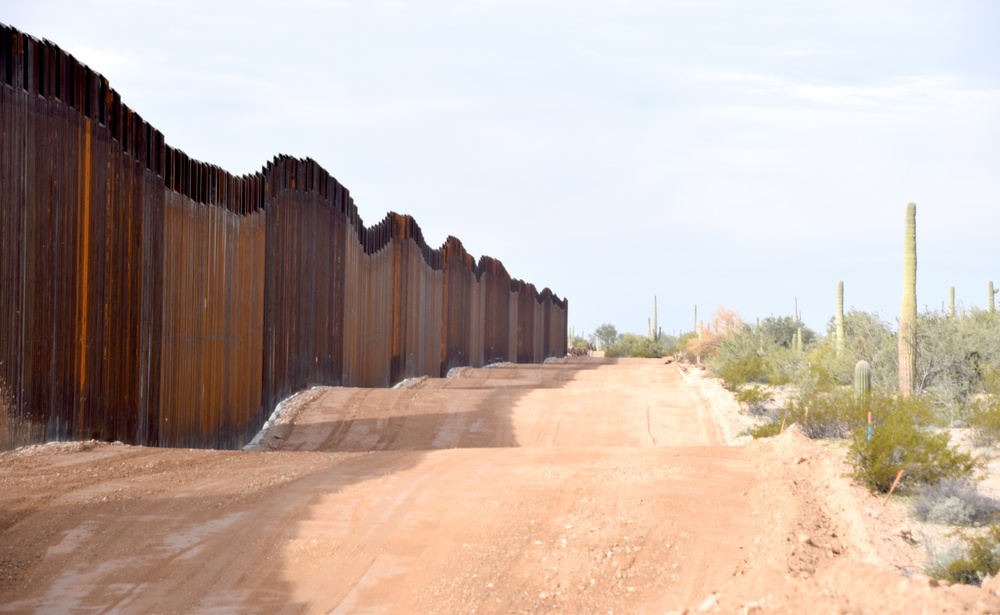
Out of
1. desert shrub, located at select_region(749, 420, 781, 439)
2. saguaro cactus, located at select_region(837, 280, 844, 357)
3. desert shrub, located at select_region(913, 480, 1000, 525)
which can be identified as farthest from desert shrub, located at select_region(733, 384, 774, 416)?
saguaro cactus, located at select_region(837, 280, 844, 357)

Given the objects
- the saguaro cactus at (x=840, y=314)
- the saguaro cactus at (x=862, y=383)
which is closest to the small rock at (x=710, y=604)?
the saguaro cactus at (x=862, y=383)

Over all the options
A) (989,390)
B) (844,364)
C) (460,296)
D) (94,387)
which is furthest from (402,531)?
(460,296)

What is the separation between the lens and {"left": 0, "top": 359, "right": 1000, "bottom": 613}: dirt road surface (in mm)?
6559

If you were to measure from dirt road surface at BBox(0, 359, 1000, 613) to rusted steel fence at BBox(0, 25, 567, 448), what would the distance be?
89 cm

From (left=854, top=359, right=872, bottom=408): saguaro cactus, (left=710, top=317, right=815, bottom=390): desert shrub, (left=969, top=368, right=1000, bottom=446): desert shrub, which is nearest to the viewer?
(left=969, top=368, right=1000, bottom=446): desert shrub

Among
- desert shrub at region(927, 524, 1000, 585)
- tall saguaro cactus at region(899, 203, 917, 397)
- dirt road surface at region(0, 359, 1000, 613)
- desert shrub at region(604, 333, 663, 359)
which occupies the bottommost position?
desert shrub at region(927, 524, 1000, 585)

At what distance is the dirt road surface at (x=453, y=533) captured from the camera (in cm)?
656

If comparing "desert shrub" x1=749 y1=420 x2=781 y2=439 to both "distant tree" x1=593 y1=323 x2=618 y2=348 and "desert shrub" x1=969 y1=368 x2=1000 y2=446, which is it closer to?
"desert shrub" x1=969 y1=368 x2=1000 y2=446

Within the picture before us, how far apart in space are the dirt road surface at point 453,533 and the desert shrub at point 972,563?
0.44 meters

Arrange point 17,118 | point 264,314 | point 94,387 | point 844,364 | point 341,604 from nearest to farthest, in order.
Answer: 1. point 341,604
2. point 17,118
3. point 94,387
4. point 264,314
5. point 844,364

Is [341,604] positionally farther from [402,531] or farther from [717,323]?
[717,323]

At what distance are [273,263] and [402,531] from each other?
917 cm

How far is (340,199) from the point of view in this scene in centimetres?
2047

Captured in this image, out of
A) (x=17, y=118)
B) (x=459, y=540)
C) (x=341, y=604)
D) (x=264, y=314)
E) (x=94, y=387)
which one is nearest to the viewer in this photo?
(x=341, y=604)
